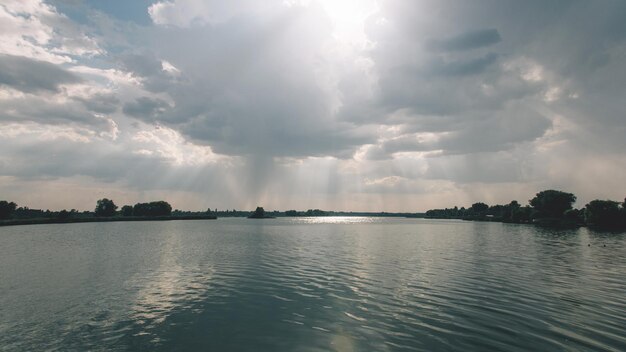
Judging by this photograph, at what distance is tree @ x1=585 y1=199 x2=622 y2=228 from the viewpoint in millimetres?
177675

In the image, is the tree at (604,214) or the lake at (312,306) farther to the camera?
the tree at (604,214)

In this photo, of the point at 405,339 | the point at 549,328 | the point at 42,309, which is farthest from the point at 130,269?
the point at 549,328

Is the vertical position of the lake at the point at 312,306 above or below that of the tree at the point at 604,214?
below

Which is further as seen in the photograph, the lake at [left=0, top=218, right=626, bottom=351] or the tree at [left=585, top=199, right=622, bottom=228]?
the tree at [left=585, top=199, right=622, bottom=228]

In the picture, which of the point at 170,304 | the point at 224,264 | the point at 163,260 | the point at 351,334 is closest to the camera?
the point at 351,334

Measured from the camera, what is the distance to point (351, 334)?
830 inches

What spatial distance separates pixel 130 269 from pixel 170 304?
840 inches

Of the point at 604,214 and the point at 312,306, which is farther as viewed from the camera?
the point at 604,214

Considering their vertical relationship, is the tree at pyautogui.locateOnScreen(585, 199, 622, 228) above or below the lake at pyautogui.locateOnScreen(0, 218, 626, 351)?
above

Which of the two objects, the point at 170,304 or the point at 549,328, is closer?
the point at 549,328

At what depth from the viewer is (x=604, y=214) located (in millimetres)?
178750

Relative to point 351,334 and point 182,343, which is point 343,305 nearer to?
point 351,334

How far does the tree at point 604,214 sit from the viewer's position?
583 ft

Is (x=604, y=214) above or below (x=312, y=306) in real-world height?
above
